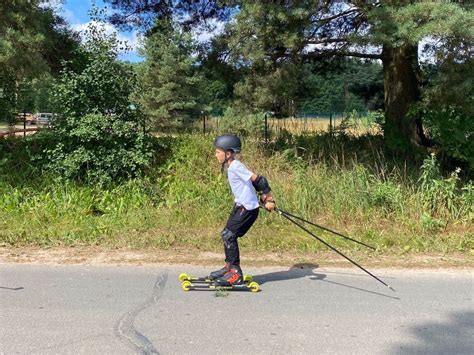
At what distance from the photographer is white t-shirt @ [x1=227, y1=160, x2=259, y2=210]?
5105 millimetres

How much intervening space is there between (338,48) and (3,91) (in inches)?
282

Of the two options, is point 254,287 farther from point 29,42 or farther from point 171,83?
point 171,83

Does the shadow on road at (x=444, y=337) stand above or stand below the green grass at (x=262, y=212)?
below

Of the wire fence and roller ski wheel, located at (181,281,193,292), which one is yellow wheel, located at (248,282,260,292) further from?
the wire fence

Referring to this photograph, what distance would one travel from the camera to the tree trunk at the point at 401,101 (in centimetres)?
1075

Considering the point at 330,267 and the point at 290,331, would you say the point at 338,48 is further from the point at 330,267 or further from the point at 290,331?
the point at 290,331

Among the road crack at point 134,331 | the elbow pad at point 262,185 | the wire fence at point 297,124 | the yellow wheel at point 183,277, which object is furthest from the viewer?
the wire fence at point 297,124

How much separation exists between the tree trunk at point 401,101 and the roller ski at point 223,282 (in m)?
6.51

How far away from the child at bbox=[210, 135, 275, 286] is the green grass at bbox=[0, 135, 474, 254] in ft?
5.60

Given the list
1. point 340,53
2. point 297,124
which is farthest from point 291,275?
point 340,53

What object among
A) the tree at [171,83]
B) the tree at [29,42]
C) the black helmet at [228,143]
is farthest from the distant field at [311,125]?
the tree at [171,83]

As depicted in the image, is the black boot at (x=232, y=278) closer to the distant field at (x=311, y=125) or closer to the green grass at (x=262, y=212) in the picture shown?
the green grass at (x=262, y=212)

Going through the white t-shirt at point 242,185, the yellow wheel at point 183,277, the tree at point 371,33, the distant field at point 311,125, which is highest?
the tree at point 371,33

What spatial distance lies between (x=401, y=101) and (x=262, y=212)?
5.14 metres
